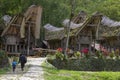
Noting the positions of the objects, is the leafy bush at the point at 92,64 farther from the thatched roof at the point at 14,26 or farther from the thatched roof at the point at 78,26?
the thatched roof at the point at 14,26

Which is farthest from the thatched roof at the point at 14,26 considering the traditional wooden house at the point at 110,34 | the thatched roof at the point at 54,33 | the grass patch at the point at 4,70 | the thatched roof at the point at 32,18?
the grass patch at the point at 4,70

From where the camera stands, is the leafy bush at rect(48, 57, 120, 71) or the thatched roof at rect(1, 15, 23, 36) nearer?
the leafy bush at rect(48, 57, 120, 71)

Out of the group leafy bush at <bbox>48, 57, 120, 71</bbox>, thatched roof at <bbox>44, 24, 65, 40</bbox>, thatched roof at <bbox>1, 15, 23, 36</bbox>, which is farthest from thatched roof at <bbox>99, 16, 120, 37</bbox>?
thatched roof at <bbox>1, 15, 23, 36</bbox>

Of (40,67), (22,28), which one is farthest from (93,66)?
(22,28)

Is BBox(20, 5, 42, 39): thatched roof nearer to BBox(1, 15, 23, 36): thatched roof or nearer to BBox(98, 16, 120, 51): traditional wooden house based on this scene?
BBox(1, 15, 23, 36): thatched roof

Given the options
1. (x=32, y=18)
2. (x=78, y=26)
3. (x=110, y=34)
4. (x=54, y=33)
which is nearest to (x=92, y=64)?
(x=78, y=26)

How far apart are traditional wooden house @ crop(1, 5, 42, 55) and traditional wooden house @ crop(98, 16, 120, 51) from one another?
10029 millimetres

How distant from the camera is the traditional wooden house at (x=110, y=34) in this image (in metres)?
48.2

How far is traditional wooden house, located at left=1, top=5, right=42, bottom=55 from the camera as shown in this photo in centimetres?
4281

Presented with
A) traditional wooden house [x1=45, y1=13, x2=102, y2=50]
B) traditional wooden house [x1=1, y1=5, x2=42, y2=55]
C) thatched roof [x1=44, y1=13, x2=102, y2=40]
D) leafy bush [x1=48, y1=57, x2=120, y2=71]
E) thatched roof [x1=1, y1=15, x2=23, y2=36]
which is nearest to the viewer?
leafy bush [x1=48, y1=57, x2=120, y2=71]

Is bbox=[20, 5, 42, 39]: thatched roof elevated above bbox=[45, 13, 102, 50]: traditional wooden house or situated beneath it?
elevated above

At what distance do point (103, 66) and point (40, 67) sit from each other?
29.0 ft

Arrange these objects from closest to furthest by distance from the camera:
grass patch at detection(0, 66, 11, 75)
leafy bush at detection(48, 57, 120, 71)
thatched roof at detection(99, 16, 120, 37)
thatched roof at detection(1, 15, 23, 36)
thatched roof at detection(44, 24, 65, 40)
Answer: grass patch at detection(0, 66, 11, 75) < leafy bush at detection(48, 57, 120, 71) < thatched roof at detection(1, 15, 23, 36) < thatched roof at detection(44, 24, 65, 40) < thatched roof at detection(99, 16, 120, 37)

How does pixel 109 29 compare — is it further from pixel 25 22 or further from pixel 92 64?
pixel 92 64
